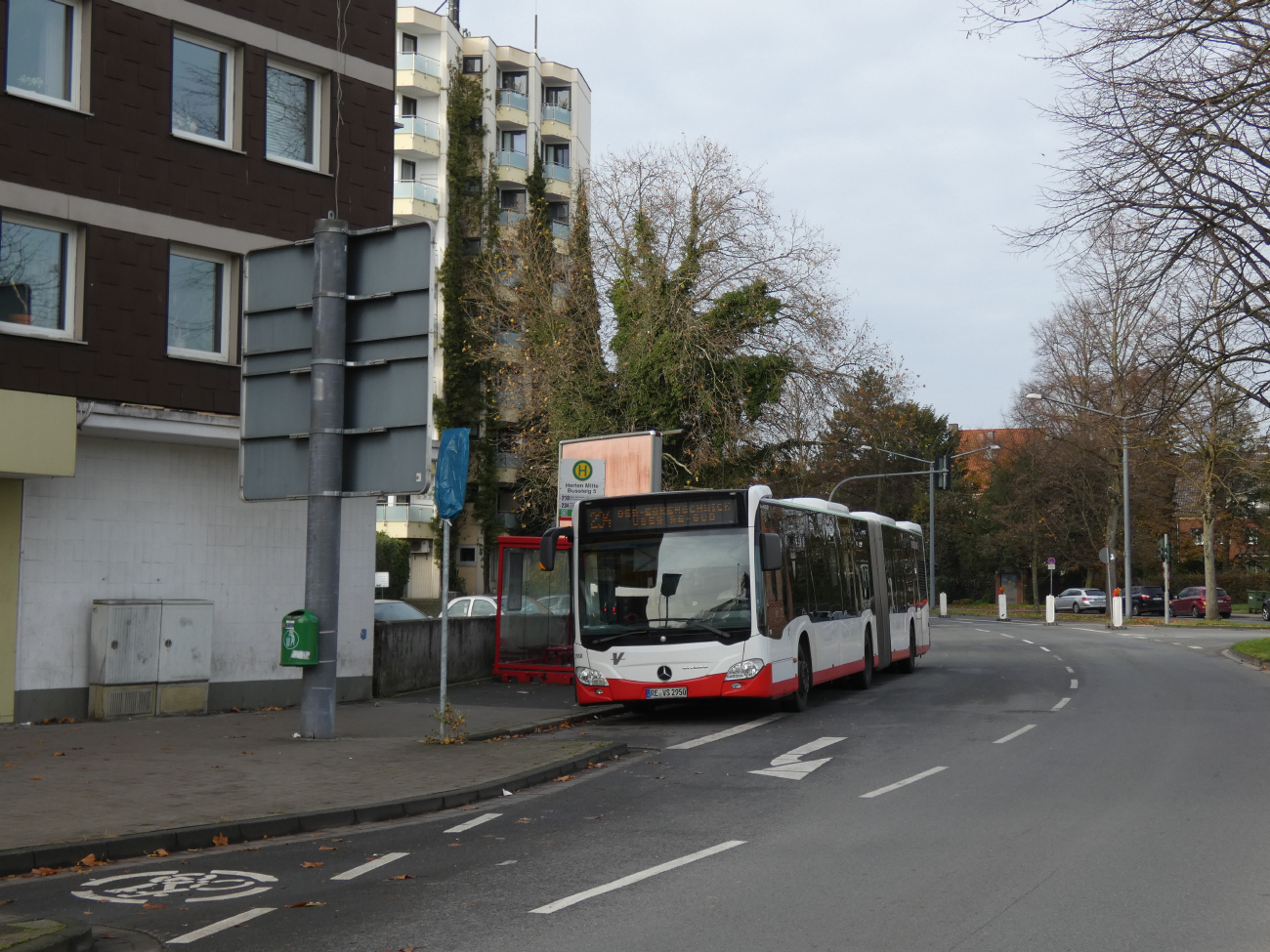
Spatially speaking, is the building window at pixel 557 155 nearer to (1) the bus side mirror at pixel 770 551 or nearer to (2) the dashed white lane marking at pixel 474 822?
(1) the bus side mirror at pixel 770 551

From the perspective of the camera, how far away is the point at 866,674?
22688mm

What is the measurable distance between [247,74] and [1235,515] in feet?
215

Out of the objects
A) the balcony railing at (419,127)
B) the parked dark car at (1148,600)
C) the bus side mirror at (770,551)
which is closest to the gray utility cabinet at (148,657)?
the bus side mirror at (770,551)

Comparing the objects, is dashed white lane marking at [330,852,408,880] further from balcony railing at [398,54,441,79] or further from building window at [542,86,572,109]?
building window at [542,86,572,109]

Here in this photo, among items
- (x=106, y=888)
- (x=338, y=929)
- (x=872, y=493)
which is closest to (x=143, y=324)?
(x=106, y=888)

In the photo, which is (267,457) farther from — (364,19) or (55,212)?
(364,19)

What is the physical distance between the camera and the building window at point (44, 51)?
16.3 meters

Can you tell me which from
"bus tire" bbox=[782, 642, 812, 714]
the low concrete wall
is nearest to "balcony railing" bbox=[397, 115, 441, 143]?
the low concrete wall

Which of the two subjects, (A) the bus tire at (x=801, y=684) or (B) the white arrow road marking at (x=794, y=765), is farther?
(A) the bus tire at (x=801, y=684)

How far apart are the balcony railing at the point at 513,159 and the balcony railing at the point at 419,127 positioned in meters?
4.35

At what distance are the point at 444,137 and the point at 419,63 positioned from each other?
10.4 ft

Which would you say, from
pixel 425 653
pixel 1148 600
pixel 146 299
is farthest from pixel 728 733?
pixel 1148 600

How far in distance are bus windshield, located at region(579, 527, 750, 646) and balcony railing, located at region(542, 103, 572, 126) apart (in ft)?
161

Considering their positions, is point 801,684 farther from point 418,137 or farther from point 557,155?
point 557,155
